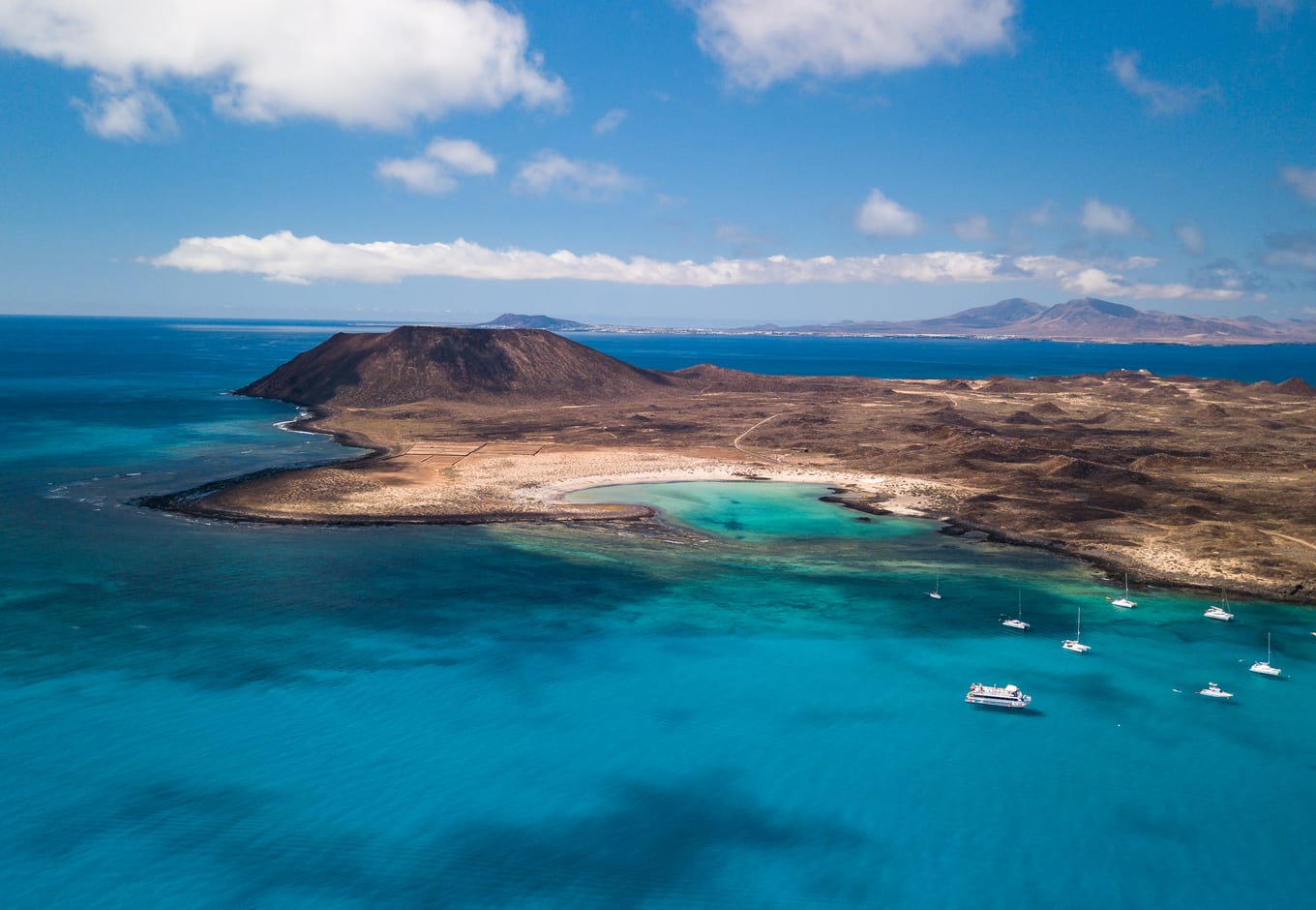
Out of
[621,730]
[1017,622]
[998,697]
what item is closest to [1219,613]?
[1017,622]

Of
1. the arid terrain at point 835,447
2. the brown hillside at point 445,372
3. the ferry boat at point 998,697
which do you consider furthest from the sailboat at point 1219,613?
the brown hillside at point 445,372

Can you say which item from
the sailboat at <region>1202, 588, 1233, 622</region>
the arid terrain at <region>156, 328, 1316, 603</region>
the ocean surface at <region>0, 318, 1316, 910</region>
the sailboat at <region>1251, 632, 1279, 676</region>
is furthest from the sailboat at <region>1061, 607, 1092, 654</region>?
the arid terrain at <region>156, 328, 1316, 603</region>

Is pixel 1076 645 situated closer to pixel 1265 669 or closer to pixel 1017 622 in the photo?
pixel 1017 622

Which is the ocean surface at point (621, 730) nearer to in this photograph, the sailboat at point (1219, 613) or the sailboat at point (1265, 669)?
the sailboat at point (1219, 613)

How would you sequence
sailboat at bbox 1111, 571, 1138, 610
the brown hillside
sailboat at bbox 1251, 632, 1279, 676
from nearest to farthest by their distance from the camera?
sailboat at bbox 1251, 632, 1279, 676
sailboat at bbox 1111, 571, 1138, 610
the brown hillside

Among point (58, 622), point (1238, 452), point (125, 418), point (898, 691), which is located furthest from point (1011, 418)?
point (125, 418)

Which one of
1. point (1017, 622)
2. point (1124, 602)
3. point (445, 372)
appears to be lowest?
point (1017, 622)

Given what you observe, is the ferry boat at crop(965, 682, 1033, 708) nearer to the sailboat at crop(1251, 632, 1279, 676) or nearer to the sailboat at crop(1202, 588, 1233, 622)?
the sailboat at crop(1251, 632, 1279, 676)
